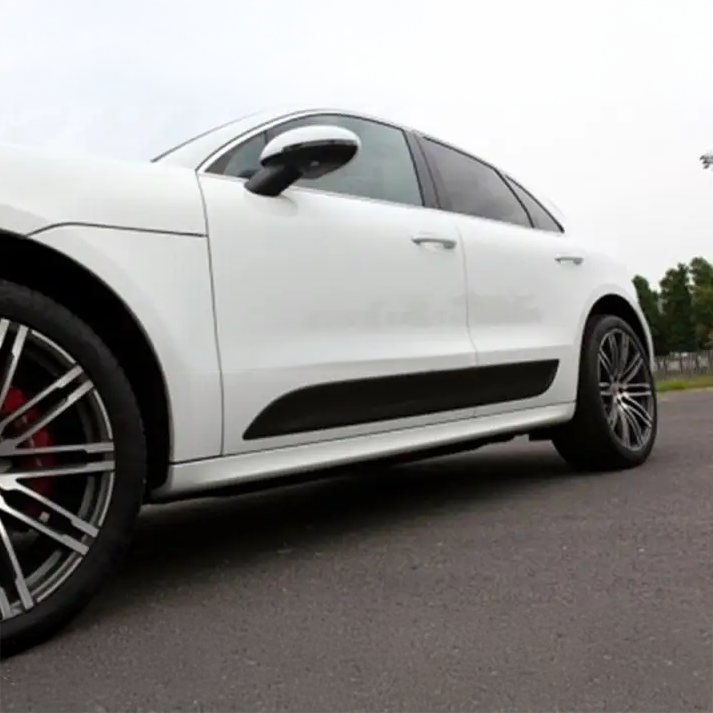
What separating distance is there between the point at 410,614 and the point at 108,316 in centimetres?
100

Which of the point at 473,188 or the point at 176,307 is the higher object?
the point at 473,188

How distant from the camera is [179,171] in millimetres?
2494

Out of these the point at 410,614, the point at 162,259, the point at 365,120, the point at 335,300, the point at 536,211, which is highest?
the point at 365,120

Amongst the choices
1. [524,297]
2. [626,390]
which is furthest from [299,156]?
[626,390]

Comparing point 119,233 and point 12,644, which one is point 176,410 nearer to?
point 119,233

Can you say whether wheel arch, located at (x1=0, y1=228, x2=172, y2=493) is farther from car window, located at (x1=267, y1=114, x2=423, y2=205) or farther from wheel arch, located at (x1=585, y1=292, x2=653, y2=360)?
wheel arch, located at (x1=585, y1=292, x2=653, y2=360)

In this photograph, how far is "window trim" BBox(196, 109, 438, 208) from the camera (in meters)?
2.68

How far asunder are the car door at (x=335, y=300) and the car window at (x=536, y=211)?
2.91ft

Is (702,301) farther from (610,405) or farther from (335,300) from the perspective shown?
(335,300)

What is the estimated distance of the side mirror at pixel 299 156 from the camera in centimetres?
257

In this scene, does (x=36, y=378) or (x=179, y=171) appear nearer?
(x=36, y=378)

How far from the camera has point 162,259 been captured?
2.30m

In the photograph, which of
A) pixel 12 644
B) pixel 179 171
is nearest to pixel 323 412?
pixel 179 171

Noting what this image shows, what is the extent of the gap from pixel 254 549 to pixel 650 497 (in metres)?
1.43
